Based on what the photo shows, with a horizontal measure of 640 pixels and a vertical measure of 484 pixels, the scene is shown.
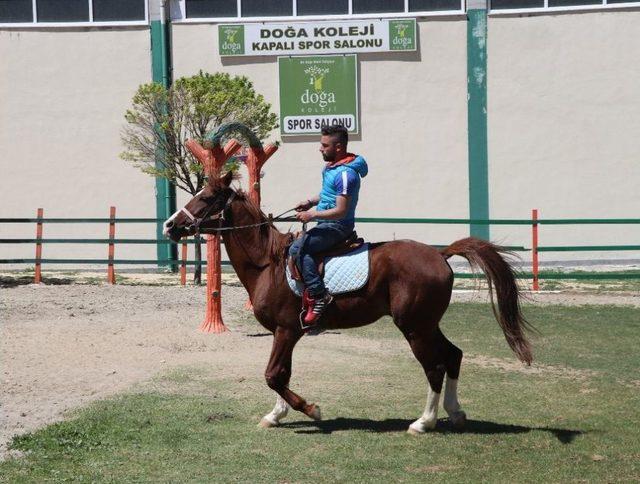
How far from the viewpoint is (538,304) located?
683 inches

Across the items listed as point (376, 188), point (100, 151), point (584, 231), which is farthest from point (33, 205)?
point (584, 231)

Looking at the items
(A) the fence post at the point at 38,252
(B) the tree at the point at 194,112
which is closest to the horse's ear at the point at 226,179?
(B) the tree at the point at 194,112

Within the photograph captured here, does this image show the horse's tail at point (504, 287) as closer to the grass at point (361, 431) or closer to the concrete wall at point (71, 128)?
the grass at point (361, 431)

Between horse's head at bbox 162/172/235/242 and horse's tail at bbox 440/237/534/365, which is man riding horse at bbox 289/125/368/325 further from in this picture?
horse's tail at bbox 440/237/534/365

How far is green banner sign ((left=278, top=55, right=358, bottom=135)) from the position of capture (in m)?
23.6

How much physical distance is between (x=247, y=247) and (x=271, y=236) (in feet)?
0.78

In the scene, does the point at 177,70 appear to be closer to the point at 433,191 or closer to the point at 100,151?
the point at 100,151

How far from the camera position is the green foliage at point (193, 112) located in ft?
63.8

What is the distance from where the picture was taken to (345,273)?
8383mm

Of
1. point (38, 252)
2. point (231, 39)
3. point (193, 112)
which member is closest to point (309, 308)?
point (193, 112)

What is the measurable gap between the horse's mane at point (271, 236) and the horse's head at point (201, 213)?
0.55 ft

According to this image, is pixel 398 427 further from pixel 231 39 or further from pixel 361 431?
pixel 231 39

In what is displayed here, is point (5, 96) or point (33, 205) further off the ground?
point (5, 96)

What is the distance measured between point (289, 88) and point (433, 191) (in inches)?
168
